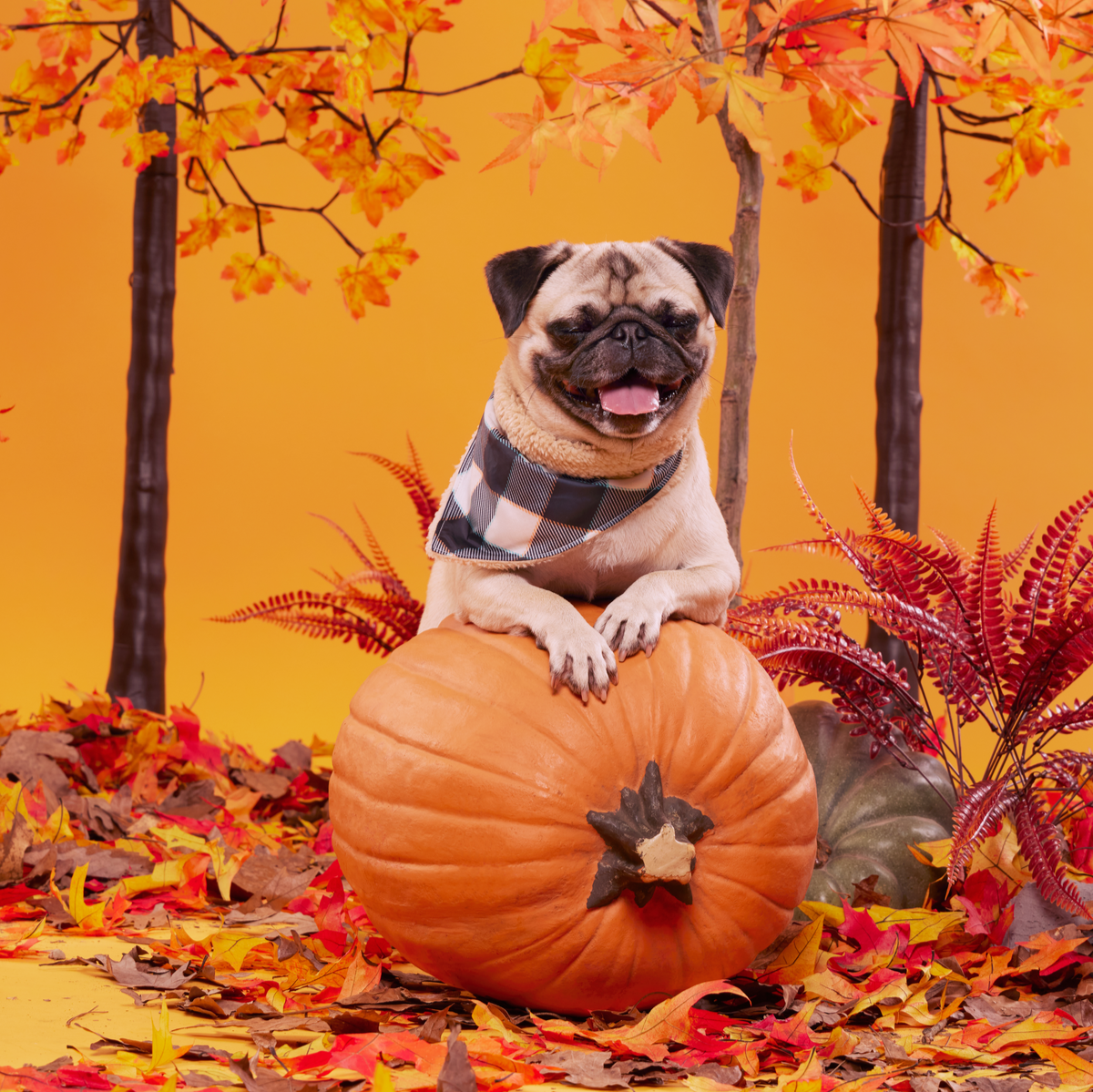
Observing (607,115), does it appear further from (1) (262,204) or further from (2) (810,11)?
(1) (262,204)

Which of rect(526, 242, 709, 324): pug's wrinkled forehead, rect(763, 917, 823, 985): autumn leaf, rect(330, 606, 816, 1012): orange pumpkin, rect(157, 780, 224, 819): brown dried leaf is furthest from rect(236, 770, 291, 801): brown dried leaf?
rect(526, 242, 709, 324): pug's wrinkled forehead

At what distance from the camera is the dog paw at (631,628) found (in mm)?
1856

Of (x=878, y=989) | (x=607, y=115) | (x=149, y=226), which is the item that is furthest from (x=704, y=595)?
(x=149, y=226)

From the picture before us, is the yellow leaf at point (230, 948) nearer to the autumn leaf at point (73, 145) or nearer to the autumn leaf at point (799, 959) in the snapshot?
the autumn leaf at point (799, 959)

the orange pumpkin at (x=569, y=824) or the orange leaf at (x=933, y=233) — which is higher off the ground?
the orange leaf at (x=933, y=233)

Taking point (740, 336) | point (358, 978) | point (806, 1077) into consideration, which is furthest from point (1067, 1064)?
point (740, 336)

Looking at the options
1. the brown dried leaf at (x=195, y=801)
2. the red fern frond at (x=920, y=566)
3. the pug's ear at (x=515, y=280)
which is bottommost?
the brown dried leaf at (x=195, y=801)

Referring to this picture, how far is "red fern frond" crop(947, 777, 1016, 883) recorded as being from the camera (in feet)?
6.66

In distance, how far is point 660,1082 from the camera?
59.7 inches

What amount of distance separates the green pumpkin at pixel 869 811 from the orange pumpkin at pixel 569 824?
0.56 meters

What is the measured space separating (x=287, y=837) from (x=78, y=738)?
0.91m

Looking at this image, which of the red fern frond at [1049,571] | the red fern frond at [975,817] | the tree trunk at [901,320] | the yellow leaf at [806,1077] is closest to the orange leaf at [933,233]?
the tree trunk at [901,320]

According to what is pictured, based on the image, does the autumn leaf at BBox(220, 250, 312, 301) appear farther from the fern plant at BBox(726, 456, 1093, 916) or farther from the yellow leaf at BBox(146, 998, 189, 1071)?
the yellow leaf at BBox(146, 998, 189, 1071)

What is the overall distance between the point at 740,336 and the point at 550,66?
1057 mm
